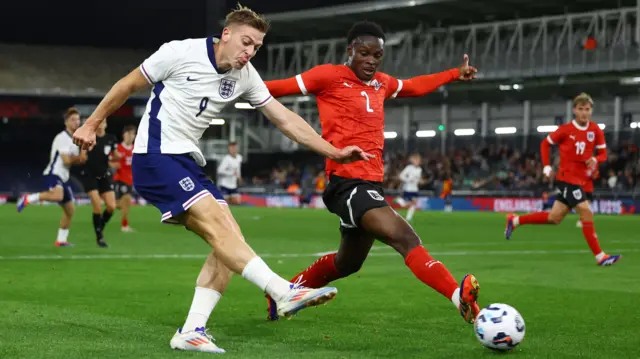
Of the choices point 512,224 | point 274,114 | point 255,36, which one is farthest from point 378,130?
point 512,224

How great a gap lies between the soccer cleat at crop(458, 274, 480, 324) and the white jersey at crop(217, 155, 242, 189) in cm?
2422

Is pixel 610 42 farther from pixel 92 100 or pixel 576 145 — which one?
pixel 576 145

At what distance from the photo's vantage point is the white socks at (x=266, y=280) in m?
5.89

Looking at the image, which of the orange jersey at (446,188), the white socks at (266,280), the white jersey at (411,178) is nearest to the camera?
the white socks at (266,280)

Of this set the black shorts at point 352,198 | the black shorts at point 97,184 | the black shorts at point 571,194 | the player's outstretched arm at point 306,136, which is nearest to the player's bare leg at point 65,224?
the black shorts at point 97,184

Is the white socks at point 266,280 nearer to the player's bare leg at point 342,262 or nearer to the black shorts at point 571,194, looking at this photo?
the player's bare leg at point 342,262

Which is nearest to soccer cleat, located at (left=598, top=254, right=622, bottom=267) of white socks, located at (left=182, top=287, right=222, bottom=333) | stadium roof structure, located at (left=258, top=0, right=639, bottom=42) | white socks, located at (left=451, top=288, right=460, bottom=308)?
white socks, located at (left=451, top=288, right=460, bottom=308)

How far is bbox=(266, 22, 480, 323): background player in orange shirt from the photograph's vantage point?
732 cm

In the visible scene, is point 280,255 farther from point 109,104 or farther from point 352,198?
point 109,104

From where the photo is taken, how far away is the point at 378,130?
7.88 metres

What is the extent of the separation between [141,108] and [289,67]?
10.4 m

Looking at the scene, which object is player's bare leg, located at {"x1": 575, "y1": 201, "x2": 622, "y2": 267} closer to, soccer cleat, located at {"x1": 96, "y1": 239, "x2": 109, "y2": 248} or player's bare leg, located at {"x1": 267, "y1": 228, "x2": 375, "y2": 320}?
player's bare leg, located at {"x1": 267, "y1": 228, "x2": 375, "y2": 320}

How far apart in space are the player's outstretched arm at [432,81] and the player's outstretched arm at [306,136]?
1.75 metres

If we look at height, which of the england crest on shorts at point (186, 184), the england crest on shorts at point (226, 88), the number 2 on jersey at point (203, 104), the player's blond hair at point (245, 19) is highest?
the player's blond hair at point (245, 19)
